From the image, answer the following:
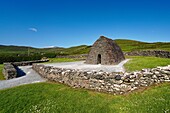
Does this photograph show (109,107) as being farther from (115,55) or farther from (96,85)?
(115,55)

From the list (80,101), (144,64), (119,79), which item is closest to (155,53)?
(144,64)

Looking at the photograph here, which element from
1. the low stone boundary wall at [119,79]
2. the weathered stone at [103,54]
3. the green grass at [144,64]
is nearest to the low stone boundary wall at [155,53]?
the green grass at [144,64]

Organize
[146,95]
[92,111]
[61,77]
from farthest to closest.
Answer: [61,77], [146,95], [92,111]

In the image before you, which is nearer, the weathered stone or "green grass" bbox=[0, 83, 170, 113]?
"green grass" bbox=[0, 83, 170, 113]

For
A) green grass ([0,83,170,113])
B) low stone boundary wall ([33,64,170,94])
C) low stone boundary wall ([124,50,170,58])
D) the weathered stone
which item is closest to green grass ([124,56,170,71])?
the weathered stone

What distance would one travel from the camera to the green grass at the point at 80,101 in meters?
10.0

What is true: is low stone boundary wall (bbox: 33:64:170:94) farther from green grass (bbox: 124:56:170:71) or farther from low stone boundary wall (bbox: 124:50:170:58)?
low stone boundary wall (bbox: 124:50:170:58)

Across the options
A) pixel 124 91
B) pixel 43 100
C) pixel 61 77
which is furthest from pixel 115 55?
pixel 43 100

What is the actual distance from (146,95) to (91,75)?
4.97 metres

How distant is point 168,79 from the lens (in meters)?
13.1

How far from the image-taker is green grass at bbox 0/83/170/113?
10.0 m

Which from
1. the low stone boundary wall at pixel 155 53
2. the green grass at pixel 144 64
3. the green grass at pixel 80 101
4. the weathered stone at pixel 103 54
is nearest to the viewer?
the green grass at pixel 80 101

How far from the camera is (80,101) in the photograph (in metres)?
11.9

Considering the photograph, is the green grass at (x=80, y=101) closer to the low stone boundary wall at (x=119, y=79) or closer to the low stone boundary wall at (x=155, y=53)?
the low stone boundary wall at (x=119, y=79)
